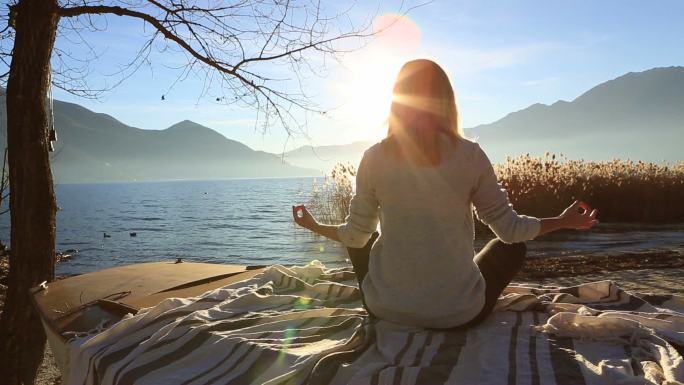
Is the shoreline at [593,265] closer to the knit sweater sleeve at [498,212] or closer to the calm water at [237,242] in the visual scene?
the calm water at [237,242]

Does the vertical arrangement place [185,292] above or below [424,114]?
below

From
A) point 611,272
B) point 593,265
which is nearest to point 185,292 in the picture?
point 611,272

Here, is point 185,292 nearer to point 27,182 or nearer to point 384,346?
point 27,182

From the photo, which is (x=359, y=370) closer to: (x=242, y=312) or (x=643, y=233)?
(x=242, y=312)

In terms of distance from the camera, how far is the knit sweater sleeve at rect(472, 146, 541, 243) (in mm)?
2383

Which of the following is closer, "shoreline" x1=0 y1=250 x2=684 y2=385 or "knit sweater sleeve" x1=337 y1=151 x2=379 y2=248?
"knit sweater sleeve" x1=337 y1=151 x2=379 y2=248

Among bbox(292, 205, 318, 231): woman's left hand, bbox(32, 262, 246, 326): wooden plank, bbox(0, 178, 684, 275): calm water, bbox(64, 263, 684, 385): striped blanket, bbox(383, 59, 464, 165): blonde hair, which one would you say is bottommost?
bbox(0, 178, 684, 275): calm water

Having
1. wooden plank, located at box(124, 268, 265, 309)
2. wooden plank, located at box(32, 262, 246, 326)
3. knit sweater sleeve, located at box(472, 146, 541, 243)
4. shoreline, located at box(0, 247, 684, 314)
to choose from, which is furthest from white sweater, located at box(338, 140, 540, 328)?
shoreline, located at box(0, 247, 684, 314)

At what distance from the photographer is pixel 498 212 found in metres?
2.44

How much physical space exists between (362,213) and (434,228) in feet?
1.41

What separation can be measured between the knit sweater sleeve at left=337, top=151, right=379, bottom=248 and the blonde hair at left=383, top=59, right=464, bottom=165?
206mm

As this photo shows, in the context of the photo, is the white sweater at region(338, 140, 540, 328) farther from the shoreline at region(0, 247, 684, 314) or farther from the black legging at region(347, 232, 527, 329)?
the shoreline at region(0, 247, 684, 314)

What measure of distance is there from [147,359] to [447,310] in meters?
1.36

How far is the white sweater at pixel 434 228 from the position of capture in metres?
2.31
